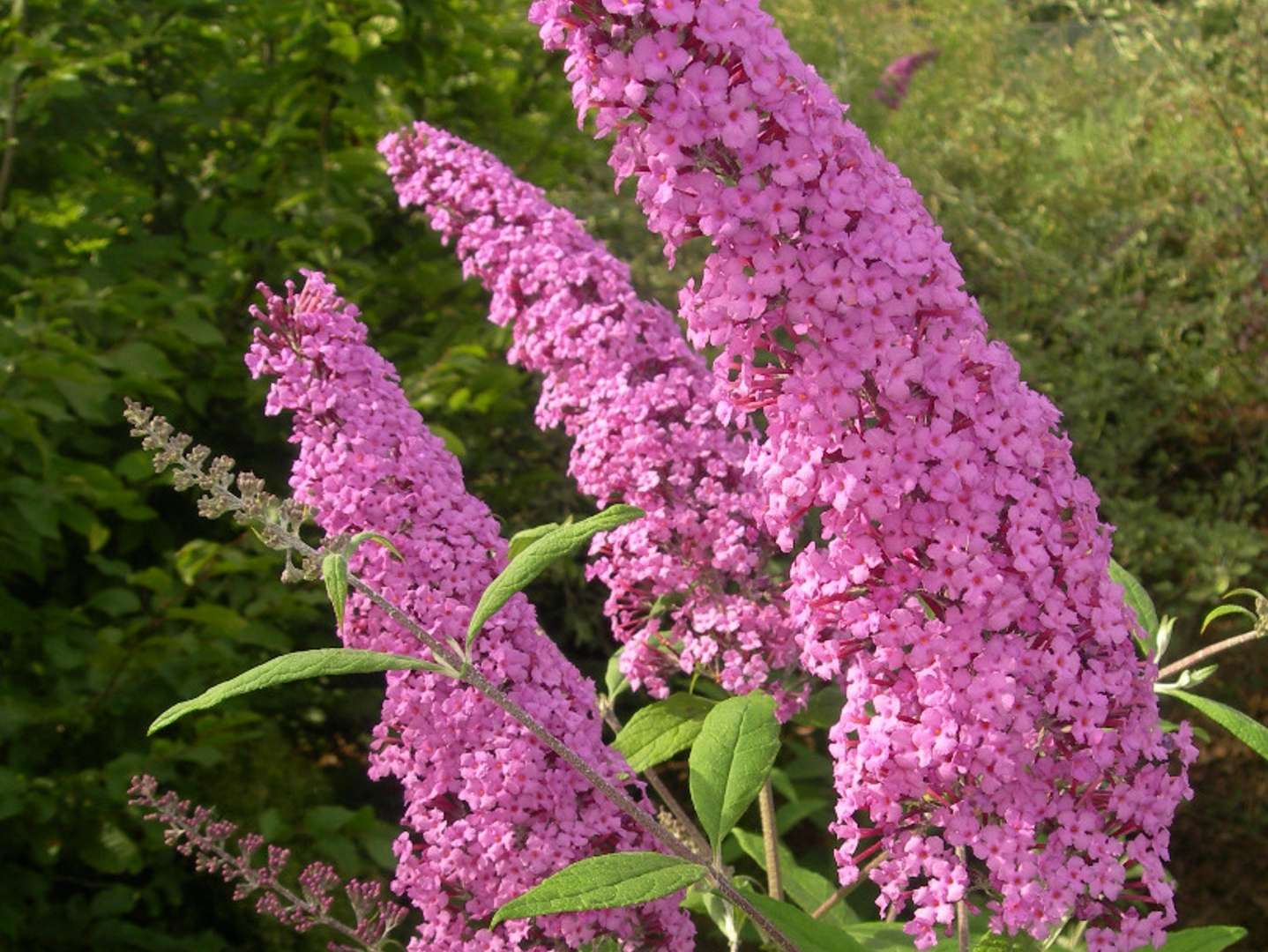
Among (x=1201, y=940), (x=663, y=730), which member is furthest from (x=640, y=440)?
(x=1201, y=940)

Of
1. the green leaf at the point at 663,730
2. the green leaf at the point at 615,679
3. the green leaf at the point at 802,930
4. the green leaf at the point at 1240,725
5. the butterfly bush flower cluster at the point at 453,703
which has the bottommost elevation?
the green leaf at the point at 615,679

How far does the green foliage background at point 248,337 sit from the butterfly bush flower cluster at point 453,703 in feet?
5.21

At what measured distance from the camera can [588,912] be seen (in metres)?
1.69

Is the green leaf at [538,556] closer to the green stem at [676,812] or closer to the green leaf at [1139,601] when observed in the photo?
the green stem at [676,812]

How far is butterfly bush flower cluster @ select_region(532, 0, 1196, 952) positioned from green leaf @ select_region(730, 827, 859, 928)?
90 cm

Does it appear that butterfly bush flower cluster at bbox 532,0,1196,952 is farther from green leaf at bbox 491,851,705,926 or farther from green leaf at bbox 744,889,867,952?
green leaf at bbox 491,851,705,926

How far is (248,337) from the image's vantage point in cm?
441

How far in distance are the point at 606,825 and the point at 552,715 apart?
0.15 m

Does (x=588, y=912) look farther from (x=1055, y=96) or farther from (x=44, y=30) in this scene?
(x=1055, y=96)

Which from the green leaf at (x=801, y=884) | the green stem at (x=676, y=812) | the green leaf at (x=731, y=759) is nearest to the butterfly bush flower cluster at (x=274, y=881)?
the green stem at (x=676, y=812)

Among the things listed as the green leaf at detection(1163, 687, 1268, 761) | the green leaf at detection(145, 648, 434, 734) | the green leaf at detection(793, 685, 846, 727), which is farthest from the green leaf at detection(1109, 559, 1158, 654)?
the green leaf at detection(145, 648, 434, 734)

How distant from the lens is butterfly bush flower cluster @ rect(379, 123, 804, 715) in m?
2.13

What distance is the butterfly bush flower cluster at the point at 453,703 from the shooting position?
1666mm

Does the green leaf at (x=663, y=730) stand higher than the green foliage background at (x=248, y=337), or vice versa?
the green leaf at (x=663, y=730)
